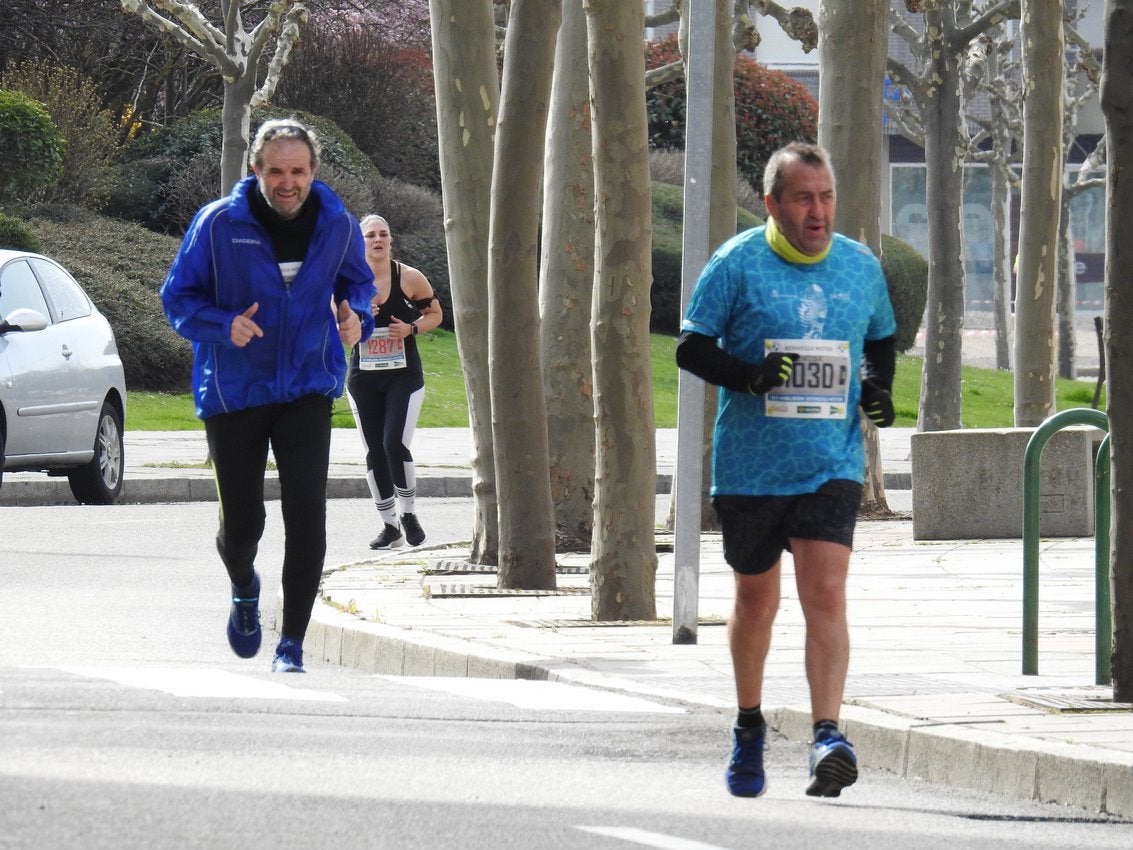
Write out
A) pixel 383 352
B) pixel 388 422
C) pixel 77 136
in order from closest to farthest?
1. pixel 383 352
2. pixel 388 422
3. pixel 77 136

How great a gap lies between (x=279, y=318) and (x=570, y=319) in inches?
228

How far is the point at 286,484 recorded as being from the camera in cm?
854

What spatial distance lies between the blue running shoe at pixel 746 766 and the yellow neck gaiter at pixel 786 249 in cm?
127

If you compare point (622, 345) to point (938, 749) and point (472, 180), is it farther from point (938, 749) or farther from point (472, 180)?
point (938, 749)

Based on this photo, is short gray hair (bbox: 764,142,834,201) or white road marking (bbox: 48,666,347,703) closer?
short gray hair (bbox: 764,142,834,201)

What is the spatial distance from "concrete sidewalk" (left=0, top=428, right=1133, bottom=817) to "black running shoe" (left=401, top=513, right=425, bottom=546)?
28 centimetres

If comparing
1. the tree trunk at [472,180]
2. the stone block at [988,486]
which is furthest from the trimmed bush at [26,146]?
the tree trunk at [472,180]

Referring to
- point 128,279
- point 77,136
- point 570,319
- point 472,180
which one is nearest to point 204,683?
point 472,180

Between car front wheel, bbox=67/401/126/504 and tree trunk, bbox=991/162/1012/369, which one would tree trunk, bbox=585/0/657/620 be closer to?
car front wheel, bbox=67/401/126/504

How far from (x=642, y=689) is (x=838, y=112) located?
8544mm

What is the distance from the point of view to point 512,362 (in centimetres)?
1162

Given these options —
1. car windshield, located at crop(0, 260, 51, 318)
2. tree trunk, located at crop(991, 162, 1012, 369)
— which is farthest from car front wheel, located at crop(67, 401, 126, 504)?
tree trunk, located at crop(991, 162, 1012, 369)

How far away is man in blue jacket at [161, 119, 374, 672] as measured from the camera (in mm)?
8328

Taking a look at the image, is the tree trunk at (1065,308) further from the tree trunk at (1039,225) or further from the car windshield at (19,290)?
the car windshield at (19,290)
